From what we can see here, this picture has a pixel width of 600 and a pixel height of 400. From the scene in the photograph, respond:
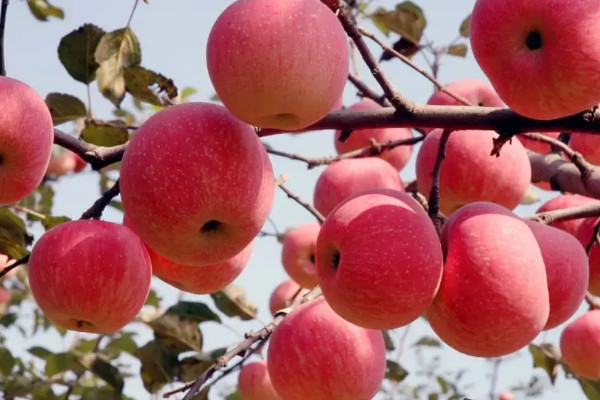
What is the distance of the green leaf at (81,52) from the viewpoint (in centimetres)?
210

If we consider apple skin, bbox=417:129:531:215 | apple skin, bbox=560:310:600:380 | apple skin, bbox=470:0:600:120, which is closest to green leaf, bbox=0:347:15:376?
apple skin, bbox=417:129:531:215

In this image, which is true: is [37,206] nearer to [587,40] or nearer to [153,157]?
[153,157]

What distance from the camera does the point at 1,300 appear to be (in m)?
3.52

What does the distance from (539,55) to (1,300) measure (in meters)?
2.92

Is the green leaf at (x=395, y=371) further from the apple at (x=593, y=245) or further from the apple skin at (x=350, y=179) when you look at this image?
the apple at (x=593, y=245)

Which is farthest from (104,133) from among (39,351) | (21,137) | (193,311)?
(39,351)

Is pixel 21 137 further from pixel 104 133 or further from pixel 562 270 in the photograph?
pixel 562 270

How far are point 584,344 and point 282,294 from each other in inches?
45.0

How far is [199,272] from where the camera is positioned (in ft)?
5.44

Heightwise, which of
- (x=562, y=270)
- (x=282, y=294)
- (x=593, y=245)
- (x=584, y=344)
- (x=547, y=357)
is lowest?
(x=282, y=294)

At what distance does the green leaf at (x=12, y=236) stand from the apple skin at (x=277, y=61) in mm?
806

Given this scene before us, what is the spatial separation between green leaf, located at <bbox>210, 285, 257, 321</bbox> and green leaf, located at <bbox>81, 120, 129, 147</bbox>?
2.58 ft

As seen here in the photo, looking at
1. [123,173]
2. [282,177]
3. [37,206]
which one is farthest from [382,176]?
[37,206]

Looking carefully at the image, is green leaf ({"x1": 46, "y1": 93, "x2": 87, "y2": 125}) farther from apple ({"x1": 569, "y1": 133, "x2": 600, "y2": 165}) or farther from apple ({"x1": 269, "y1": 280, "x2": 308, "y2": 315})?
apple ({"x1": 569, "y1": 133, "x2": 600, "y2": 165})
